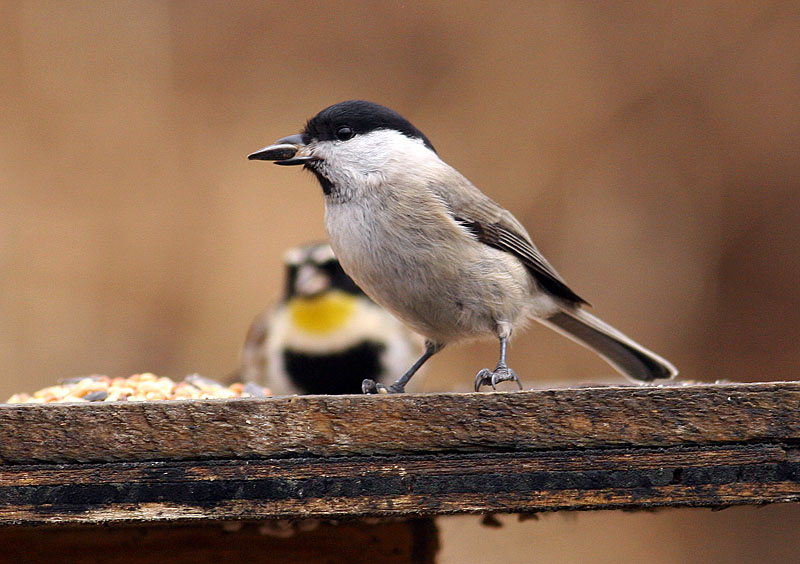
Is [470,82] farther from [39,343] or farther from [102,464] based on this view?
[102,464]

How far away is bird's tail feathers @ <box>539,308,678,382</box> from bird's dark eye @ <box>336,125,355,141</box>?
0.68 meters

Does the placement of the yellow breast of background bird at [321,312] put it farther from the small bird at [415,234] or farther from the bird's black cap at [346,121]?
the bird's black cap at [346,121]

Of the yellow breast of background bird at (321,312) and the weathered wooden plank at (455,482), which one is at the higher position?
the yellow breast of background bird at (321,312)

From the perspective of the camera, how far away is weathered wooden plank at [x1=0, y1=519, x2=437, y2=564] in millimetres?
1539

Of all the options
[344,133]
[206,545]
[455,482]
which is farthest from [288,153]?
[455,482]

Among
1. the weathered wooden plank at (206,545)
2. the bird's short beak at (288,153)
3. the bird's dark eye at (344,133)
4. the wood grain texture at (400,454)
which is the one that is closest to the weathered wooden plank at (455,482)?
the wood grain texture at (400,454)

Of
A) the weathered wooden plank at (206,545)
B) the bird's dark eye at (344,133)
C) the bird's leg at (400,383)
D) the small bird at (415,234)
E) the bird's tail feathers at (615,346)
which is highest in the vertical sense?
the bird's dark eye at (344,133)

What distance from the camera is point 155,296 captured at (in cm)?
356

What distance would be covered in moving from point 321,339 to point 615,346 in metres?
1.38

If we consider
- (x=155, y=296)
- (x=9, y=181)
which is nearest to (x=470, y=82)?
(x=155, y=296)

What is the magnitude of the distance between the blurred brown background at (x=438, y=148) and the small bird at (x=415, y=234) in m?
1.35

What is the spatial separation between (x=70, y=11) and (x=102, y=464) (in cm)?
273

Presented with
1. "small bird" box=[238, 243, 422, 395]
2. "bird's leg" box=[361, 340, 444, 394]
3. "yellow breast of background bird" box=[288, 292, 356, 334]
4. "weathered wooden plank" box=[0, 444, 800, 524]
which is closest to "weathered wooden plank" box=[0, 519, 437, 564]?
"weathered wooden plank" box=[0, 444, 800, 524]

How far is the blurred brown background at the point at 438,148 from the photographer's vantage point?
3451 mm
